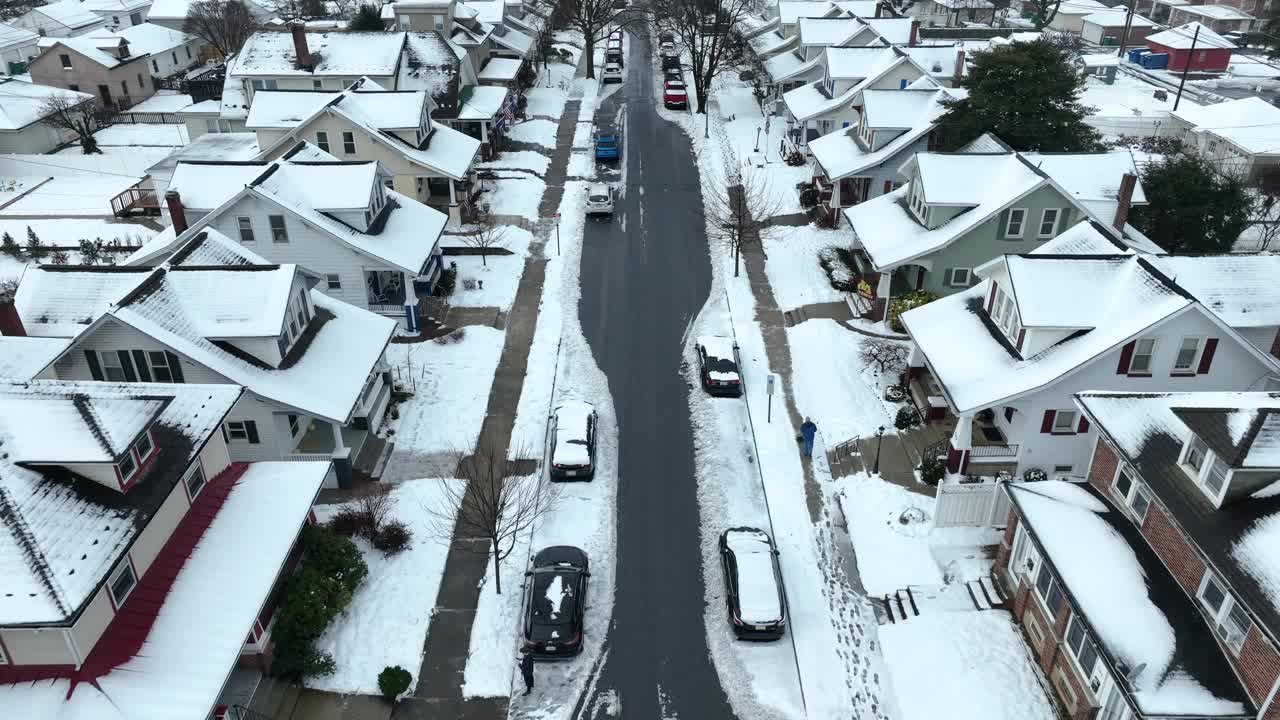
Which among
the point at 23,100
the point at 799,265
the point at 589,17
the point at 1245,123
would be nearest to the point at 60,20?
the point at 23,100

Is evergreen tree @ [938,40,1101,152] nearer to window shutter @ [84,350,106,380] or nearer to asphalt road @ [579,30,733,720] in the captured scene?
asphalt road @ [579,30,733,720]

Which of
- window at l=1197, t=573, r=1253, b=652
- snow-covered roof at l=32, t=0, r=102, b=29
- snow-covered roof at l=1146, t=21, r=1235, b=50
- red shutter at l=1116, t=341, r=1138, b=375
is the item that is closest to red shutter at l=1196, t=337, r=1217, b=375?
red shutter at l=1116, t=341, r=1138, b=375

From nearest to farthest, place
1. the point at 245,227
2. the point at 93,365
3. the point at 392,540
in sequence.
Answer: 1. the point at 392,540
2. the point at 93,365
3. the point at 245,227

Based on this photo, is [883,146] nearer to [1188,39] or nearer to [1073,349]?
[1073,349]

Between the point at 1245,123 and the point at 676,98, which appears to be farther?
the point at 676,98

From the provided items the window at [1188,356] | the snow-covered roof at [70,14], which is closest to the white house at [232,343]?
the window at [1188,356]
